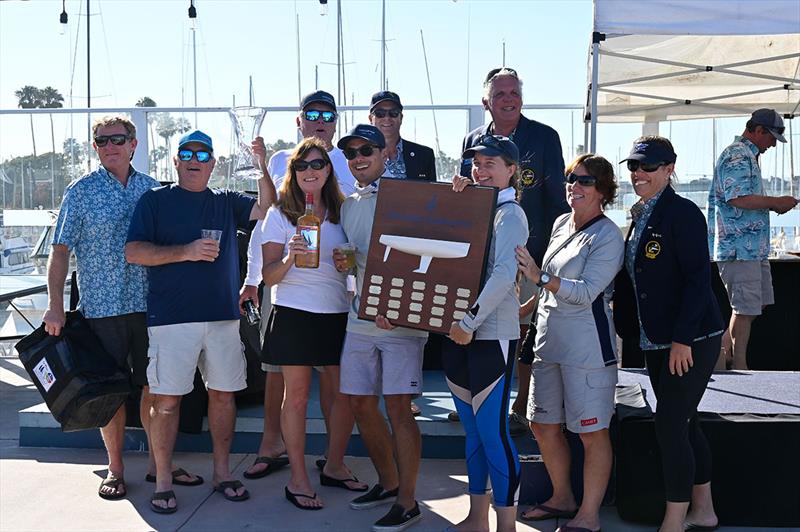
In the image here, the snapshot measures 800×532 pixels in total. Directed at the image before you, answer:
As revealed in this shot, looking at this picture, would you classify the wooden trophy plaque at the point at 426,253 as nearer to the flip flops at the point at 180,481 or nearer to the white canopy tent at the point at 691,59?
the flip flops at the point at 180,481

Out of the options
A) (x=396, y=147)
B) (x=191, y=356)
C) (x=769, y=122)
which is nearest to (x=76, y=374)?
(x=191, y=356)

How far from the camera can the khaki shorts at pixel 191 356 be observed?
4.34m

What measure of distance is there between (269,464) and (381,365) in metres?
1.19

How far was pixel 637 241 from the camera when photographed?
3.81 m

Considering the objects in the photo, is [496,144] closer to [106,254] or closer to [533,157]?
[533,157]

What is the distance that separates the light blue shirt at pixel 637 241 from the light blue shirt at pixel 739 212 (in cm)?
267

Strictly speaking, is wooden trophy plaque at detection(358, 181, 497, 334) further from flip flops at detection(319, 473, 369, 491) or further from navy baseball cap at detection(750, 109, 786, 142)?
navy baseball cap at detection(750, 109, 786, 142)

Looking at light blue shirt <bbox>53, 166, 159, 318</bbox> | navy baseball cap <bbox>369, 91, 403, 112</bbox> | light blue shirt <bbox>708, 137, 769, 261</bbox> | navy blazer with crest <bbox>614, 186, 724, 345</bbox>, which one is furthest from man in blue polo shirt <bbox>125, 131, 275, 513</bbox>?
light blue shirt <bbox>708, 137, 769, 261</bbox>

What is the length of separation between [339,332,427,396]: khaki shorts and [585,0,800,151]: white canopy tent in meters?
2.30

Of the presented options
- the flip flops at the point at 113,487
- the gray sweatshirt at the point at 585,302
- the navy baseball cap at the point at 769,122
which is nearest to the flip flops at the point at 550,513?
the gray sweatshirt at the point at 585,302

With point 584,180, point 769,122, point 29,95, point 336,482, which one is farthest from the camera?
point 29,95

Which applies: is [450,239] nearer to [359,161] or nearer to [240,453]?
[359,161]

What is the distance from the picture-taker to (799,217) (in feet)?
26.2

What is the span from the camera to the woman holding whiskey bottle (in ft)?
13.8
